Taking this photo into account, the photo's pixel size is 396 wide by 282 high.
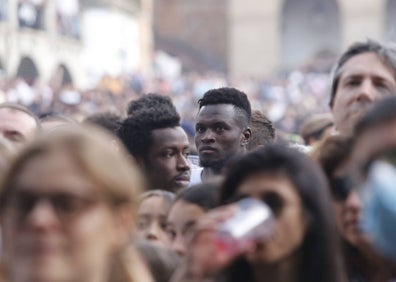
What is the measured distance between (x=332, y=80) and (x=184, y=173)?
4.42 ft

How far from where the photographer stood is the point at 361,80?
19.6ft

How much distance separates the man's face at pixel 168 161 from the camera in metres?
7.32

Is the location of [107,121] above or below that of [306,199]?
below

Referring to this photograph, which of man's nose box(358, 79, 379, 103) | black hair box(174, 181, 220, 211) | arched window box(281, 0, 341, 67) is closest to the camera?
black hair box(174, 181, 220, 211)

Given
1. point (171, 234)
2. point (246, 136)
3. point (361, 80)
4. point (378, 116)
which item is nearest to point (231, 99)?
point (246, 136)

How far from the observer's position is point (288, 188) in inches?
153

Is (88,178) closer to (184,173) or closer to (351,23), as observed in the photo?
(184,173)

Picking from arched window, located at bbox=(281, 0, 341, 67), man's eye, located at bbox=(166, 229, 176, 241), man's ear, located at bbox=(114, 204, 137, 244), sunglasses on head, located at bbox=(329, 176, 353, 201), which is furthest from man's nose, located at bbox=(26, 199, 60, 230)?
arched window, located at bbox=(281, 0, 341, 67)

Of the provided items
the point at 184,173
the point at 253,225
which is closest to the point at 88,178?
the point at 253,225

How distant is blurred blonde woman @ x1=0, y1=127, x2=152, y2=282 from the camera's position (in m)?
3.28

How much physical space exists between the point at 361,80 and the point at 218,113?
6.34 feet

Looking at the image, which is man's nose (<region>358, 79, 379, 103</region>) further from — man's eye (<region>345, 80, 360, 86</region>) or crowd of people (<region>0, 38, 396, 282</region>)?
crowd of people (<region>0, 38, 396, 282</region>)

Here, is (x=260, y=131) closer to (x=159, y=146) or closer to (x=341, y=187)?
(x=159, y=146)

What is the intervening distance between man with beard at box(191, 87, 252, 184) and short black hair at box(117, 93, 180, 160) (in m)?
0.18
